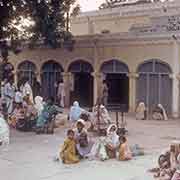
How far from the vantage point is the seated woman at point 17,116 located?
1775 centimetres

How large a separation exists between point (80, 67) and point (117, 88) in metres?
2.38

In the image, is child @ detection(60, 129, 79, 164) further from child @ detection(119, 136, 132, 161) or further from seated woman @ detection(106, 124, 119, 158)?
child @ detection(119, 136, 132, 161)

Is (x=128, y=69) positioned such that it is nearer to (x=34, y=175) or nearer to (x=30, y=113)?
(x=30, y=113)

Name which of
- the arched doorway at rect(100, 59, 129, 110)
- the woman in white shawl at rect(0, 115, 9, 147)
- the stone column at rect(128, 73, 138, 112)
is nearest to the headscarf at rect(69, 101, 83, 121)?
the woman in white shawl at rect(0, 115, 9, 147)

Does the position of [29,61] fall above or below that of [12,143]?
above

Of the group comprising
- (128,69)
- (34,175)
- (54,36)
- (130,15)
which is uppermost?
(130,15)

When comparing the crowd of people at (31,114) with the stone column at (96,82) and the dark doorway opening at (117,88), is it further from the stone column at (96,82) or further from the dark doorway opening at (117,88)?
the dark doorway opening at (117,88)

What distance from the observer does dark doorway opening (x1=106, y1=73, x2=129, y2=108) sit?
2692 cm

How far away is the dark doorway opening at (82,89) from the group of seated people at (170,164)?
17991 mm

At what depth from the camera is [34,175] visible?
35.4 ft

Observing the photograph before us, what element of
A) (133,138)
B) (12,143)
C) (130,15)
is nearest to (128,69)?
(130,15)

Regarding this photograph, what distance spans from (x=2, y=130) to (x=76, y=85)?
15.4m

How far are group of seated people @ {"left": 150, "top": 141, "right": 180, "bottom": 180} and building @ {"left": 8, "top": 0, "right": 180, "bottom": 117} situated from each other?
42.0ft

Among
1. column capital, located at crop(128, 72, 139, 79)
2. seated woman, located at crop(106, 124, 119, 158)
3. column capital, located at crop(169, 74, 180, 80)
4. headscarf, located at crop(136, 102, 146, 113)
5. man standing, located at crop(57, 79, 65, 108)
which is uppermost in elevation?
column capital, located at crop(128, 72, 139, 79)
